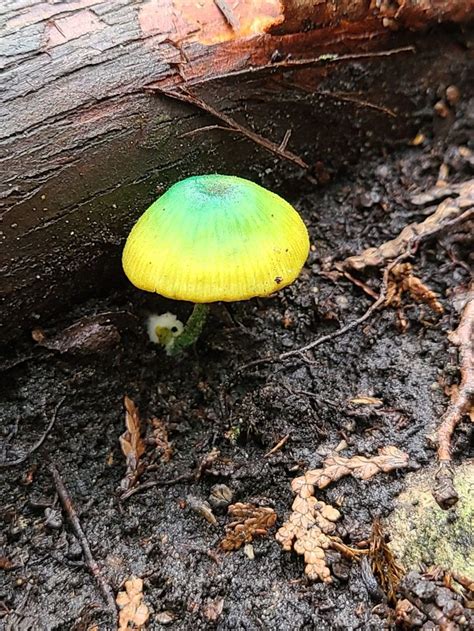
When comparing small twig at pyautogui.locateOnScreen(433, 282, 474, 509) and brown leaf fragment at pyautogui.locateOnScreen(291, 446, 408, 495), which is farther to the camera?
brown leaf fragment at pyautogui.locateOnScreen(291, 446, 408, 495)

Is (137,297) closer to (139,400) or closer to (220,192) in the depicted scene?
(139,400)

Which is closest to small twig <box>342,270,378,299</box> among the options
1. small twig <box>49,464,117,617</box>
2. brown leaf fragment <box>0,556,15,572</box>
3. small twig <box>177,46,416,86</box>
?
small twig <box>177,46,416,86</box>

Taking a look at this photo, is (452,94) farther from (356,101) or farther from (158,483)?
(158,483)

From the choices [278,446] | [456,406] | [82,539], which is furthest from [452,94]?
[82,539]

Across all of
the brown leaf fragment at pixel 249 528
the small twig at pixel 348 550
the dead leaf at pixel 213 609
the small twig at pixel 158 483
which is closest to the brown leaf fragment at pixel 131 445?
the small twig at pixel 158 483

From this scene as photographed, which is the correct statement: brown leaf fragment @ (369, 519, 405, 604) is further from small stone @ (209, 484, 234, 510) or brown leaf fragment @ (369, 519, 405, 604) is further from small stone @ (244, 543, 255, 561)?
small stone @ (209, 484, 234, 510)

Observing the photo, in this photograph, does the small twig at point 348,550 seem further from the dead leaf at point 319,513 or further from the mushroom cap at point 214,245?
the mushroom cap at point 214,245
